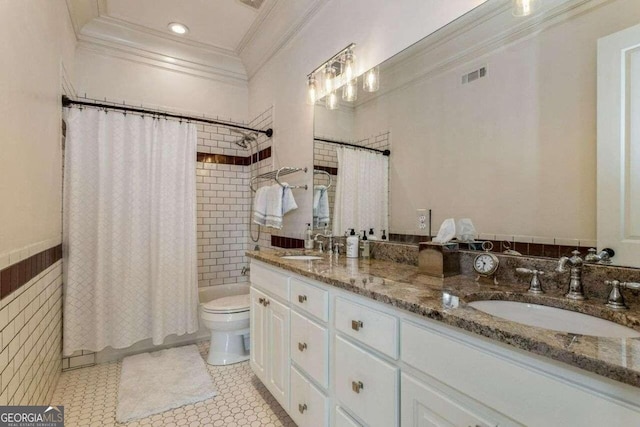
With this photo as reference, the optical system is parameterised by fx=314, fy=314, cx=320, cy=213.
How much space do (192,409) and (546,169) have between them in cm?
218

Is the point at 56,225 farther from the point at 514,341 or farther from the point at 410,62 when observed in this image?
the point at 514,341

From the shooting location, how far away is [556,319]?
95 cm

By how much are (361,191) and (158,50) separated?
236 centimetres

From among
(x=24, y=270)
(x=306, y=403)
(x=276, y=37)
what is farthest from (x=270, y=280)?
(x=276, y=37)

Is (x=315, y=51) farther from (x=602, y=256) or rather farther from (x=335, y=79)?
(x=602, y=256)

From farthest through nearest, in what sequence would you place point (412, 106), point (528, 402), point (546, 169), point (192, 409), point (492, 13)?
point (192, 409) < point (412, 106) < point (492, 13) < point (546, 169) < point (528, 402)

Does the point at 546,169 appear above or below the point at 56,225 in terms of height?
above

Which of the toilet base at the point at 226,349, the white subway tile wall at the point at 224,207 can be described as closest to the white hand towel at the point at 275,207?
the white subway tile wall at the point at 224,207

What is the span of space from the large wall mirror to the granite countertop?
268 mm

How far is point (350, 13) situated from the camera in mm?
1993

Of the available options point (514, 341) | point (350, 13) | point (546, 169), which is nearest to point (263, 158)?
point (350, 13)

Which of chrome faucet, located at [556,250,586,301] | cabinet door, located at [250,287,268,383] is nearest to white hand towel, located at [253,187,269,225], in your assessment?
cabinet door, located at [250,287,268,383]

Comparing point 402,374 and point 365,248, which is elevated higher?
point 365,248

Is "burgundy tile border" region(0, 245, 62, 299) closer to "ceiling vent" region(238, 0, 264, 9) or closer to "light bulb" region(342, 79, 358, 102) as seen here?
"light bulb" region(342, 79, 358, 102)
